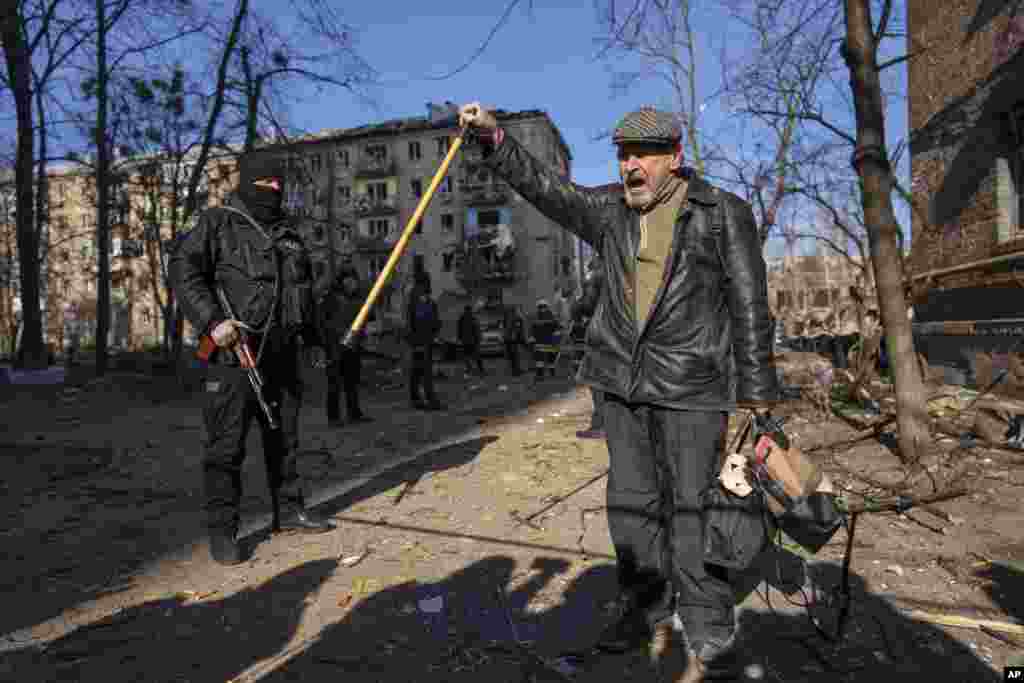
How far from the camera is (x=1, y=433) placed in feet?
28.9

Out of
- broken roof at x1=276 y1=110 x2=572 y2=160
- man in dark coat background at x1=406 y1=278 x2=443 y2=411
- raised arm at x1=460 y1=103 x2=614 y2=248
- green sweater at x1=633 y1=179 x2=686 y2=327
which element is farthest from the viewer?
broken roof at x1=276 y1=110 x2=572 y2=160

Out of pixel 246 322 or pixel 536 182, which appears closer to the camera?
pixel 536 182

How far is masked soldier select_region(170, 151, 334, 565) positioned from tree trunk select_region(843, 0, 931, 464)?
4.59 meters

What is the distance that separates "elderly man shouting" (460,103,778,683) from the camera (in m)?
2.49

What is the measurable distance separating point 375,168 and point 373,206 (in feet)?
9.95

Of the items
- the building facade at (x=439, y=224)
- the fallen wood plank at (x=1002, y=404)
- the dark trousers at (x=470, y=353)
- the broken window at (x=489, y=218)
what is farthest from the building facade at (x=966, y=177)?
the broken window at (x=489, y=218)

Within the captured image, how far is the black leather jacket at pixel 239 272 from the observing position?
3.55 m

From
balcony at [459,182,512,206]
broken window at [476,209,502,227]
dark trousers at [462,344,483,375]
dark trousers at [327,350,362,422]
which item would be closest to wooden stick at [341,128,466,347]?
dark trousers at [327,350,362,422]

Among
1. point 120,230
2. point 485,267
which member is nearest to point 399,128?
point 485,267

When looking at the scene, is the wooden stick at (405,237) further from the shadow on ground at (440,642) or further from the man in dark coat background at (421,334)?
the man in dark coat background at (421,334)

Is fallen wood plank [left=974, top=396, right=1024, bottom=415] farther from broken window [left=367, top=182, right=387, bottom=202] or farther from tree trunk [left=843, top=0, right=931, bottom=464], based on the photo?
broken window [left=367, top=182, right=387, bottom=202]

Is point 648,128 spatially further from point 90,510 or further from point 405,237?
point 90,510

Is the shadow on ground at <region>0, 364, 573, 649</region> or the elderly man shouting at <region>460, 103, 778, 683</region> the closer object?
the elderly man shouting at <region>460, 103, 778, 683</region>

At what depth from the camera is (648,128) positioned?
2.49 meters
